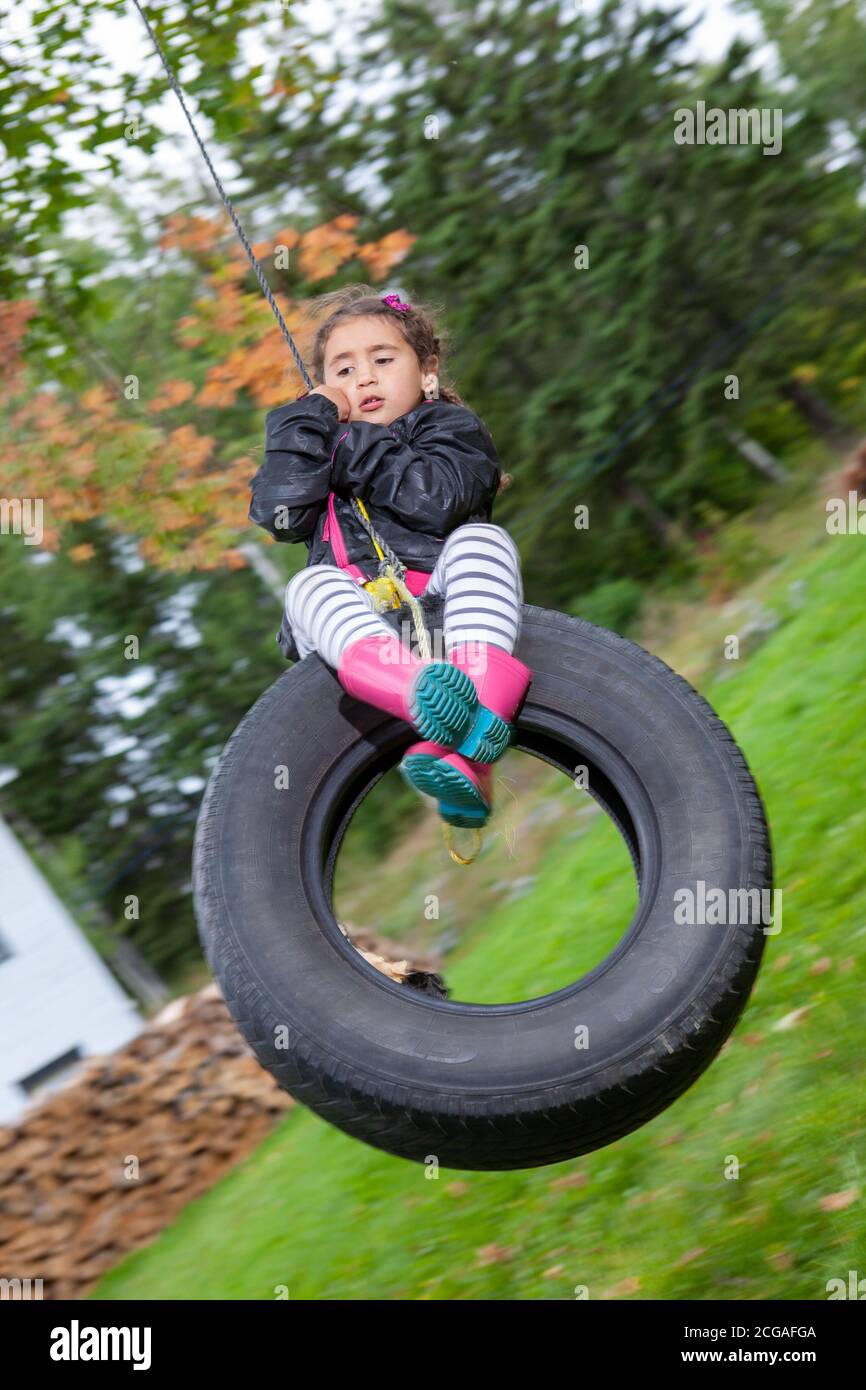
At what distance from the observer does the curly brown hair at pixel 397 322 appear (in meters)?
3.02

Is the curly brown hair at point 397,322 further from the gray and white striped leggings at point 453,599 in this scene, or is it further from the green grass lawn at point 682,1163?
the green grass lawn at point 682,1163

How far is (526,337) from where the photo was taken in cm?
973

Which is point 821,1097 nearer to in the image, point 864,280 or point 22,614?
point 22,614

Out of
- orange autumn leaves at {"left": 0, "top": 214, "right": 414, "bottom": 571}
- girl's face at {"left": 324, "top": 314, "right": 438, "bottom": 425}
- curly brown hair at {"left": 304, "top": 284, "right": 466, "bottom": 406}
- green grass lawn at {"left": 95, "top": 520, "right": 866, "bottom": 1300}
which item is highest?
orange autumn leaves at {"left": 0, "top": 214, "right": 414, "bottom": 571}

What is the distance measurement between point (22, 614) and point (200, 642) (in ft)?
4.46

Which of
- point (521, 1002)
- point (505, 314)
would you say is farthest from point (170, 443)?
point (521, 1002)

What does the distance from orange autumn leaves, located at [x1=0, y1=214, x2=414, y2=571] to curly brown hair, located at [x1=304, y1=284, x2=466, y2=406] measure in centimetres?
321

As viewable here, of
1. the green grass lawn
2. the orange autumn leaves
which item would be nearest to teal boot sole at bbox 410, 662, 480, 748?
the green grass lawn

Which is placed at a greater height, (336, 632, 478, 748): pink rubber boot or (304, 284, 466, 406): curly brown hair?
(304, 284, 466, 406): curly brown hair

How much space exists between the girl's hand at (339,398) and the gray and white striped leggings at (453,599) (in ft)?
1.15

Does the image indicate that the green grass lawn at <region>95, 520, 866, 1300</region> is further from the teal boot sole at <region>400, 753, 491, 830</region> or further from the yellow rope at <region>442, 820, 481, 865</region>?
the teal boot sole at <region>400, 753, 491, 830</region>

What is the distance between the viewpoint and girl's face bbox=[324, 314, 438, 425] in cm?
291

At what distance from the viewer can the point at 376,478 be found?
2.75 meters
